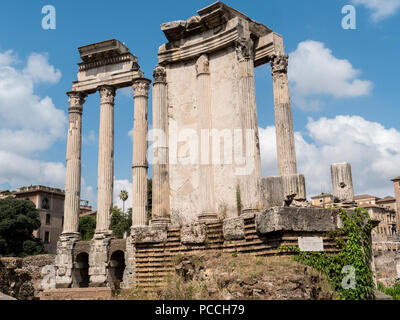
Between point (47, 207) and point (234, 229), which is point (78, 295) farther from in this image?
point (47, 207)

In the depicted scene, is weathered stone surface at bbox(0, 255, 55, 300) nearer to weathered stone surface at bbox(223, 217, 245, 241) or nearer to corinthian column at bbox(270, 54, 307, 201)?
weathered stone surface at bbox(223, 217, 245, 241)

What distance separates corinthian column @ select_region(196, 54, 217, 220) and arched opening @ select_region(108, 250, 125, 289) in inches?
667

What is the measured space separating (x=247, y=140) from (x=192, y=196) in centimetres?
201

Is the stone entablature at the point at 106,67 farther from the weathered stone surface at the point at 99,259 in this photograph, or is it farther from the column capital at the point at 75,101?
the weathered stone surface at the point at 99,259

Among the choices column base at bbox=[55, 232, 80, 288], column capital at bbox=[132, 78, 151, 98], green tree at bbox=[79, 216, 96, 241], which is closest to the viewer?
column base at bbox=[55, 232, 80, 288]

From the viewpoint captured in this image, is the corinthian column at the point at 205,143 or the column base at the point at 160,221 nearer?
the corinthian column at the point at 205,143

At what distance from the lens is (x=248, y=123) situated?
10359 mm

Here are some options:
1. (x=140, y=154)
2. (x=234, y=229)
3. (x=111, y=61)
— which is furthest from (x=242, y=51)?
(x=111, y=61)

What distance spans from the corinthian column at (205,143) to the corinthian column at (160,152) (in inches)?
43.4

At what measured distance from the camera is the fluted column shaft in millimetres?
12362

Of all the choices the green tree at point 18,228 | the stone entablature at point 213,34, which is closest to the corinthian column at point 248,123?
the stone entablature at point 213,34

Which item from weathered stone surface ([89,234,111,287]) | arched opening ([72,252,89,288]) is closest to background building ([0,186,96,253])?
arched opening ([72,252,89,288])

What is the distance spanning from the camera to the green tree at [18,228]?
154ft
